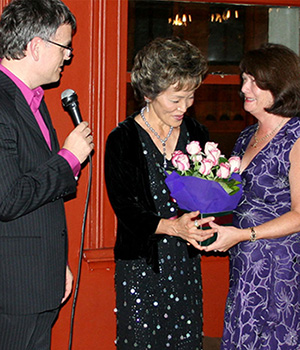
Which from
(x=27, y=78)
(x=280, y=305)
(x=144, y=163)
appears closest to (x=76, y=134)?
(x=27, y=78)

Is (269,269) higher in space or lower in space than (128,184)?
lower

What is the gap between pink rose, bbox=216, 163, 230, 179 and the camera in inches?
81.2

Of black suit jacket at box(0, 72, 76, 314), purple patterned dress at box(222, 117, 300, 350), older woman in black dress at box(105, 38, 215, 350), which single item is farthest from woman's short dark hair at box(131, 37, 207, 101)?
black suit jacket at box(0, 72, 76, 314)

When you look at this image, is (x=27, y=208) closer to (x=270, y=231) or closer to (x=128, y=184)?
(x=128, y=184)

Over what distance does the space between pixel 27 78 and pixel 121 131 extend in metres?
0.51

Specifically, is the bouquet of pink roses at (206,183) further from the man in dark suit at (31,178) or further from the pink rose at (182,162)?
the man in dark suit at (31,178)

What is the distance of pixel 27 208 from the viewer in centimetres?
179

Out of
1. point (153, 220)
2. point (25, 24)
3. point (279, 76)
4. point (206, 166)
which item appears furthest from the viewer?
point (279, 76)

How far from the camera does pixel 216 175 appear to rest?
7.01 feet

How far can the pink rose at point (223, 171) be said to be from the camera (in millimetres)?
2062

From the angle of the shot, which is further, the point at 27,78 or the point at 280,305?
the point at 280,305

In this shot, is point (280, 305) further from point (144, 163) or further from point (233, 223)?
point (144, 163)

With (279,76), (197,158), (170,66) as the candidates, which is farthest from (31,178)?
(279,76)

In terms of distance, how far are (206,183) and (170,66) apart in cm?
55
